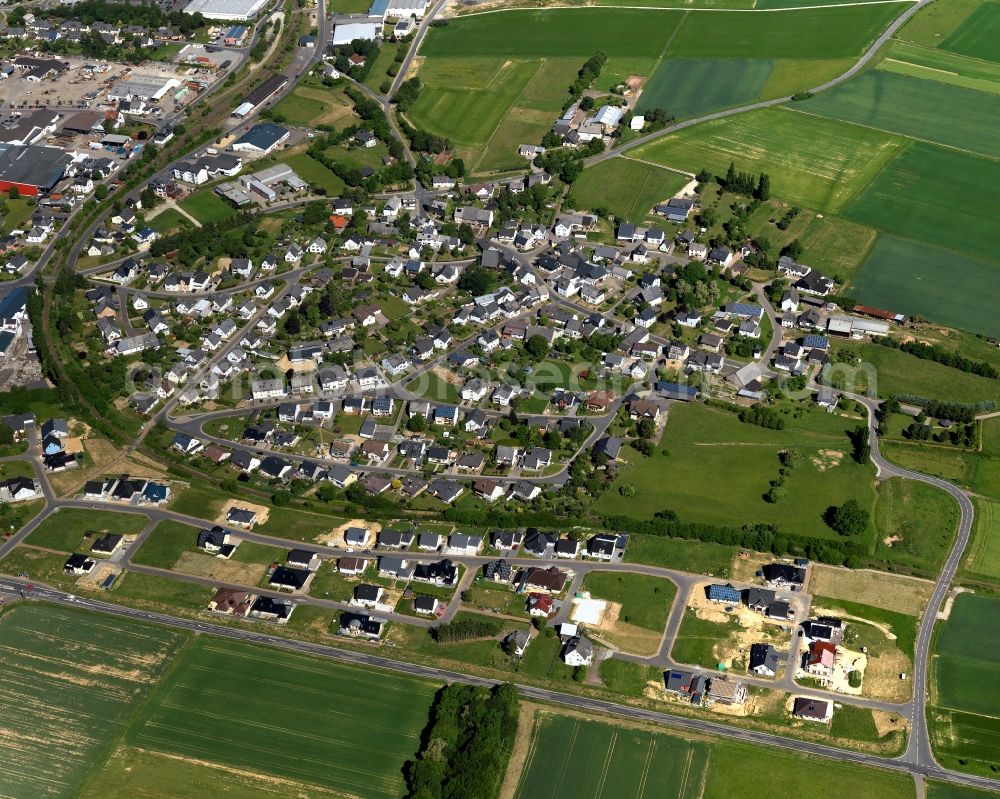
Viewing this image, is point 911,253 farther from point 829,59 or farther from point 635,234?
point 829,59

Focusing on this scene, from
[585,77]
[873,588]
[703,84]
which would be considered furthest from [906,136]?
[873,588]

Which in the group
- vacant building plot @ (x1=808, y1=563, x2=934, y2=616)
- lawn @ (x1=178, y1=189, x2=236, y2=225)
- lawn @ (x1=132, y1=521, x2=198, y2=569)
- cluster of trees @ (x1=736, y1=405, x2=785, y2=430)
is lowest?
vacant building plot @ (x1=808, y1=563, x2=934, y2=616)

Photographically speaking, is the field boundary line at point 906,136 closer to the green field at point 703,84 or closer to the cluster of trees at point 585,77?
the green field at point 703,84

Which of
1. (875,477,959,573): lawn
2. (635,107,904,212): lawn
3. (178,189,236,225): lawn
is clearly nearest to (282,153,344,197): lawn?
(178,189,236,225): lawn

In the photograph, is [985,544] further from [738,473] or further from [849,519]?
[738,473]

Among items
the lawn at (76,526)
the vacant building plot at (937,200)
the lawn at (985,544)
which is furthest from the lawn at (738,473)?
the lawn at (76,526)

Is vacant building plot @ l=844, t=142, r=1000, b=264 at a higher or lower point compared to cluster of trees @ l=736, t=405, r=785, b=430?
higher

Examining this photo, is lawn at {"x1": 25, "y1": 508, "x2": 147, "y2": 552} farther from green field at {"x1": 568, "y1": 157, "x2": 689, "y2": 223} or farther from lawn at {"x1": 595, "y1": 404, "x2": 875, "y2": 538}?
green field at {"x1": 568, "y1": 157, "x2": 689, "y2": 223}
